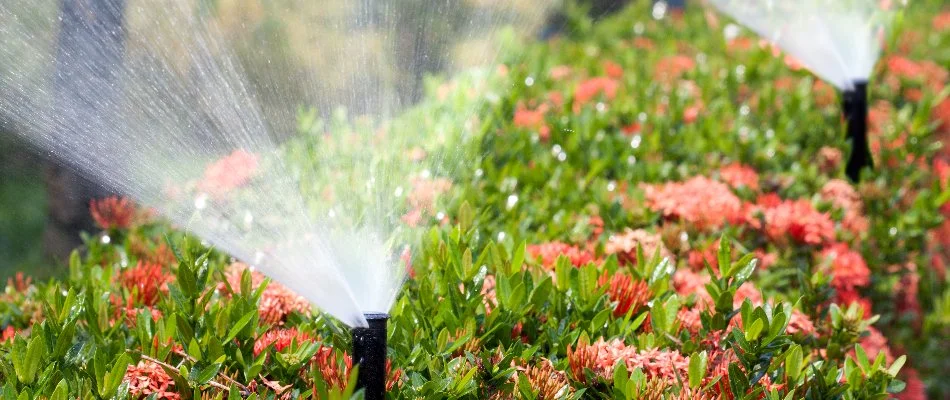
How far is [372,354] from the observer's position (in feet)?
5.70

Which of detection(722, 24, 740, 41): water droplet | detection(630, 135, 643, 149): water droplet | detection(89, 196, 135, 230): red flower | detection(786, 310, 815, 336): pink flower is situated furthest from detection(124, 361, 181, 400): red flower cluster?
detection(722, 24, 740, 41): water droplet

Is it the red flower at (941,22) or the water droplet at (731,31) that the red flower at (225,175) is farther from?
the red flower at (941,22)

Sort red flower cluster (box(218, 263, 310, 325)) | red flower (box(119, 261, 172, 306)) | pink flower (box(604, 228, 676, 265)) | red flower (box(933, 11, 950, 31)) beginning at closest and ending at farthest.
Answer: red flower cluster (box(218, 263, 310, 325)) → red flower (box(119, 261, 172, 306)) → pink flower (box(604, 228, 676, 265)) → red flower (box(933, 11, 950, 31))

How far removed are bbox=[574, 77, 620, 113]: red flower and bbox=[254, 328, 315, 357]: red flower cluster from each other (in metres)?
2.56

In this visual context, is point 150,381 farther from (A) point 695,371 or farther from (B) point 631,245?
(B) point 631,245

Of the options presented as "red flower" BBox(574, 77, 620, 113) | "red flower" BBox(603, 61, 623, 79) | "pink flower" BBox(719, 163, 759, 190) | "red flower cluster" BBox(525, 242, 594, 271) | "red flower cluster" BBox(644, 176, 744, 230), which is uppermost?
"red flower" BBox(603, 61, 623, 79)

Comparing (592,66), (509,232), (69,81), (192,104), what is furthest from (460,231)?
(592,66)

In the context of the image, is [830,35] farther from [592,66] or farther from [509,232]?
[509,232]

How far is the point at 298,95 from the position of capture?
12.9 ft

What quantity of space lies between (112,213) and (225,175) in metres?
0.40

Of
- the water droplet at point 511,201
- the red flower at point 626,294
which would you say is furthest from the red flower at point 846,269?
the water droplet at point 511,201

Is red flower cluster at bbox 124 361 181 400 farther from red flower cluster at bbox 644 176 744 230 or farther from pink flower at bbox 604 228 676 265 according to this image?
red flower cluster at bbox 644 176 744 230

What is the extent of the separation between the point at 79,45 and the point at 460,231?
3.62ft

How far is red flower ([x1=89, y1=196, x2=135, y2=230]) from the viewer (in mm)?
3111
